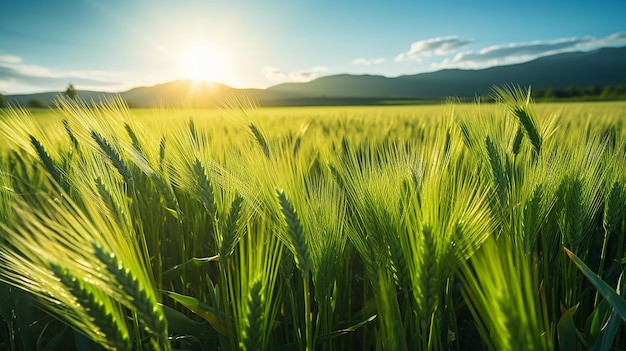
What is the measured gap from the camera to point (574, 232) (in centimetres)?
98

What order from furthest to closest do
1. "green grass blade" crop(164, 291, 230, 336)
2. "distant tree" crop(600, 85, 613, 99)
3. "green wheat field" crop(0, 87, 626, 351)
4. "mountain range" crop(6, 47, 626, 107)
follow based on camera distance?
"mountain range" crop(6, 47, 626, 107) < "distant tree" crop(600, 85, 613, 99) < "green grass blade" crop(164, 291, 230, 336) < "green wheat field" crop(0, 87, 626, 351)

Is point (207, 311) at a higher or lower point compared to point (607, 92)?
higher

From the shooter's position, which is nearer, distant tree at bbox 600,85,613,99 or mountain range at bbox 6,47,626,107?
distant tree at bbox 600,85,613,99

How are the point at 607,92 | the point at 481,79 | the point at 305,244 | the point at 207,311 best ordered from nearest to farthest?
the point at 305,244
the point at 207,311
the point at 607,92
the point at 481,79

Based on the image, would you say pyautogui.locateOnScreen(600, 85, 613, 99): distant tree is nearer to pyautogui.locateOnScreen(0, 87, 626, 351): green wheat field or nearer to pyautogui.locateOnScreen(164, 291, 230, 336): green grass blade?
pyautogui.locateOnScreen(0, 87, 626, 351): green wheat field

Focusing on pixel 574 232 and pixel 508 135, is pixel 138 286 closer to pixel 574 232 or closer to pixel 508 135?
pixel 574 232

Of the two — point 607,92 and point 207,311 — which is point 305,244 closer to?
point 207,311

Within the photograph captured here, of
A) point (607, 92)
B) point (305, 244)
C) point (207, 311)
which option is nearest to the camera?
point (305, 244)

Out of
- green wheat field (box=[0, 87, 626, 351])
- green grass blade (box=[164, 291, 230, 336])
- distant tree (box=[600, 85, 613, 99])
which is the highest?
green wheat field (box=[0, 87, 626, 351])

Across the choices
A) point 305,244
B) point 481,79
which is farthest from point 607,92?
point 481,79

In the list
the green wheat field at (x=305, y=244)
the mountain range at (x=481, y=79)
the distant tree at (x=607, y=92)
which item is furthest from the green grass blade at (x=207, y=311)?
the mountain range at (x=481, y=79)

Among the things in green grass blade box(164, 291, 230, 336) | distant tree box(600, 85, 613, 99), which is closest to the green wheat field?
green grass blade box(164, 291, 230, 336)

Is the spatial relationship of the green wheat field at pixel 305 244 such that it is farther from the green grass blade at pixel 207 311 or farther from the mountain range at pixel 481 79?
the mountain range at pixel 481 79

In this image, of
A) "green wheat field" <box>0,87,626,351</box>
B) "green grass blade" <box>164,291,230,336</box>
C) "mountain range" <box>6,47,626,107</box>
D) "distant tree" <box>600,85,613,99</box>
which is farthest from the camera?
"mountain range" <box>6,47,626,107</box>
